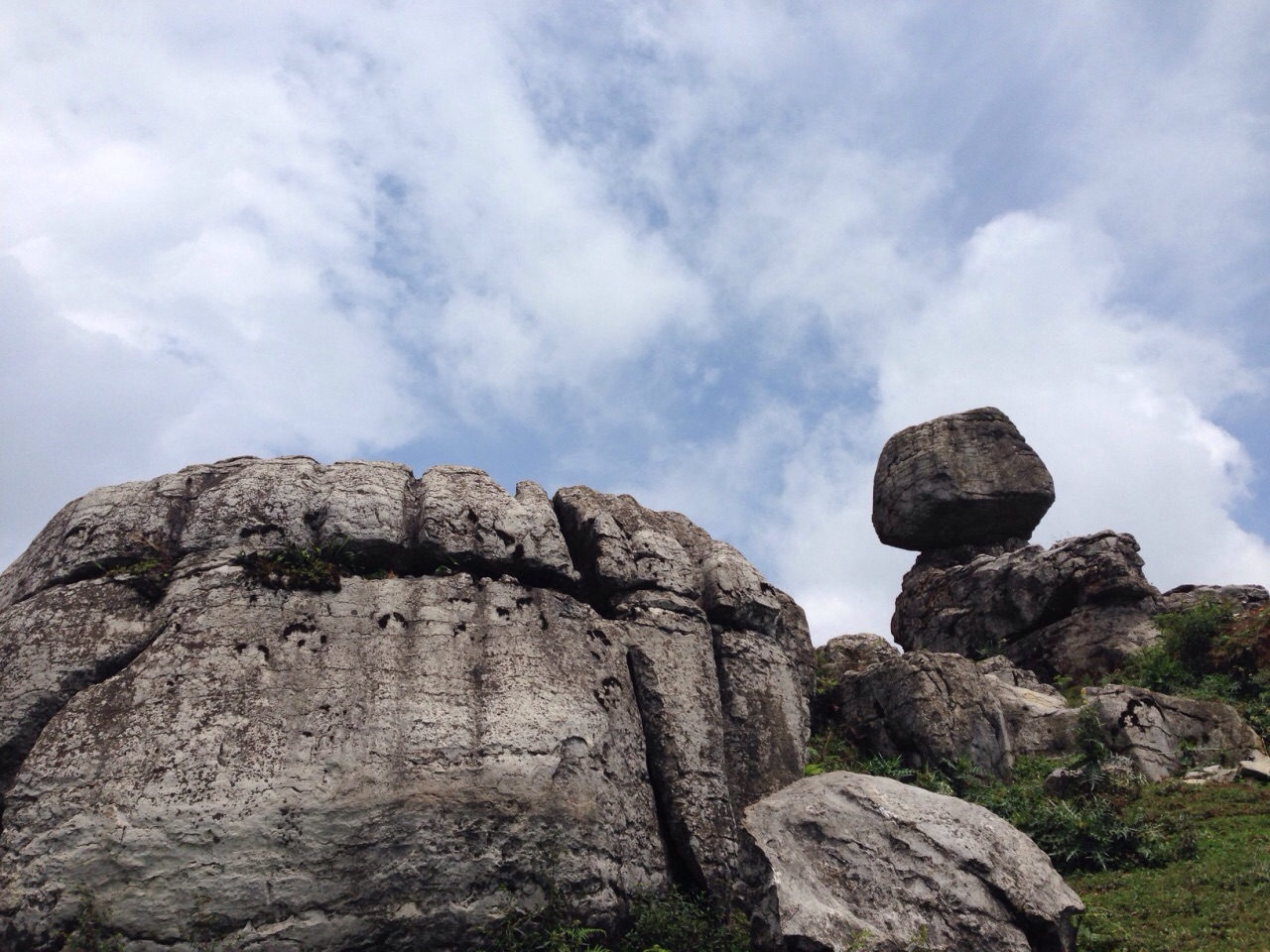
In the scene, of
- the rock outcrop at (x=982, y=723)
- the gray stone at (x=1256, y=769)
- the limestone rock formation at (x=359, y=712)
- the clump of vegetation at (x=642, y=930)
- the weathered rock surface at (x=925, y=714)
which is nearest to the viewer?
the limestone rock formation at (x=359, y=712)

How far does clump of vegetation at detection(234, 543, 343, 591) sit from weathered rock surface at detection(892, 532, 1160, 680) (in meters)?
28.4

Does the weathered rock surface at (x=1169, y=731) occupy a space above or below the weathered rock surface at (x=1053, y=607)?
below

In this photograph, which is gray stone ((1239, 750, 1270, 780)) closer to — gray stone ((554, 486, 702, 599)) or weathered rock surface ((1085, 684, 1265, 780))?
weathered rock surface ((1085, 684, 1265, 780))

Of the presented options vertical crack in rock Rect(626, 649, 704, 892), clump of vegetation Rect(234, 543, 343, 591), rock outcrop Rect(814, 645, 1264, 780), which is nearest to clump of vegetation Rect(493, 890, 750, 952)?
vertical crack in rock Rect(626, 649, 704, 892)

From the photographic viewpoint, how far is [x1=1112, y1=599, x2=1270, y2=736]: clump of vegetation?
102ft

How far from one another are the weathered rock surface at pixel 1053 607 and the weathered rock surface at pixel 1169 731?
996cm

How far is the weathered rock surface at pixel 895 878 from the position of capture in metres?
15.0

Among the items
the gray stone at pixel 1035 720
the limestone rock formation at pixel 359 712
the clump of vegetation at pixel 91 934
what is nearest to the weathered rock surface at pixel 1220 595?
the gray stone at pixel 1035 720

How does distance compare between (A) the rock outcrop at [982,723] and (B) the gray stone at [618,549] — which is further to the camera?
(A) the rock outcrop at [982,723]

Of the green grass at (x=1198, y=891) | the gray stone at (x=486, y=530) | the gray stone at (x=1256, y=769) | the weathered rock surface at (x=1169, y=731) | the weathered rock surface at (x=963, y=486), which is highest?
the weathered rock surface at (x=963, y=486)

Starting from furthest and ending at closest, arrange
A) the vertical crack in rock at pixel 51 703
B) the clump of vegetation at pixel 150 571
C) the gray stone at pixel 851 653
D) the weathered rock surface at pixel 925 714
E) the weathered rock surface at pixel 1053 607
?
the weathered rock surface at pixel 1053 607 → the gray stone at pixel 851 653 → the weathered rock surface at pixel 925 714 → the clump of vegetation at pixel 150 571 → the vertical crack in rock at pixel 51 703

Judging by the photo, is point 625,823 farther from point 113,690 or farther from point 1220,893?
point 1220,893

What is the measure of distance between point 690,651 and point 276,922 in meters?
8.74

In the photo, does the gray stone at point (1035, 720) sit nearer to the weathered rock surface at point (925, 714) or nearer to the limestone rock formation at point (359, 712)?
the weathered rock surface at point (925, 714)
